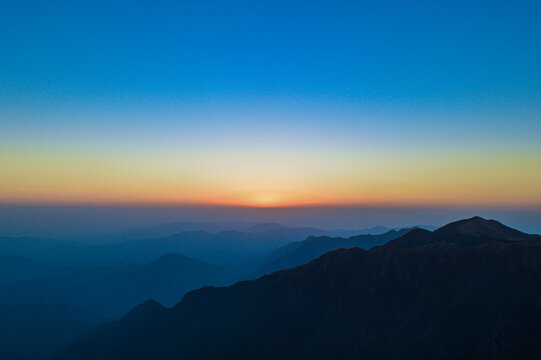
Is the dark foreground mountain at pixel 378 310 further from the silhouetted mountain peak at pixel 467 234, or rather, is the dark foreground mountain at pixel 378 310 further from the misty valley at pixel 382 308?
the silhouetted mountain peak at pixel 467 234

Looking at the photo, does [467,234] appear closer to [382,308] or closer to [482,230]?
[482,230]

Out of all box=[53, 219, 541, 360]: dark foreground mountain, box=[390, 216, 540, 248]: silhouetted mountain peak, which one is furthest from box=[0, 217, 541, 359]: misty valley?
box=[390, 216, 540, 248]: silhouetted mountain peak

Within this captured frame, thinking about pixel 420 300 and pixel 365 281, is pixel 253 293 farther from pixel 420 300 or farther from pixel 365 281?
pixel 420 300

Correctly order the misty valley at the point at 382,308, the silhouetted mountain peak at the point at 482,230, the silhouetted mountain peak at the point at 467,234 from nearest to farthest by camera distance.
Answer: the misty valley at the point at 382,308
the silhouetted mountain peak at the point at 467,234
the silhouetted mountain peak at the point at 482,230

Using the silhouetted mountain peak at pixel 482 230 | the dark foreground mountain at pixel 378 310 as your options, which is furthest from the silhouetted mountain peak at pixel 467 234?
the dark foreground mountain at pixel 378 310

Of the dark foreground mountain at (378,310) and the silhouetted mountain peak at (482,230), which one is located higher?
the silhouetted mountain peak at (482,230)

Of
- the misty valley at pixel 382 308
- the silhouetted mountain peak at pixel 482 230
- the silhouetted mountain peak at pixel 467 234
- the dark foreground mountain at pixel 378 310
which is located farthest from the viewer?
the silhouetted mountain peak at pixel 482 230

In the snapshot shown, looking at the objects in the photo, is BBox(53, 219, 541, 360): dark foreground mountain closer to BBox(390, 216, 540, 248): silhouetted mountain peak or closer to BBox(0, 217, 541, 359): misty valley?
BBox(0, 217, 541, 359): misty valley

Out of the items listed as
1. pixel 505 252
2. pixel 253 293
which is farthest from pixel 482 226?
pixel 253 293

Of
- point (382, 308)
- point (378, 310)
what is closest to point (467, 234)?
point (382, 308)
